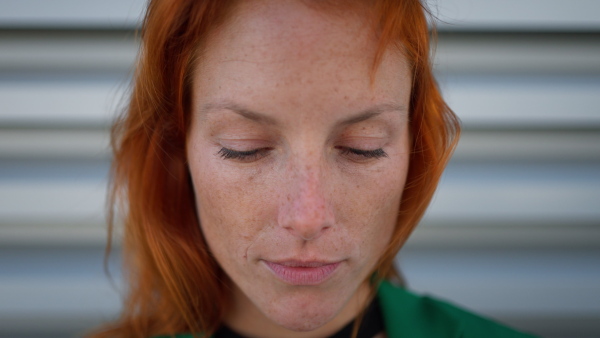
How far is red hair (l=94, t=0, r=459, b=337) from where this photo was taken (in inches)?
43.3

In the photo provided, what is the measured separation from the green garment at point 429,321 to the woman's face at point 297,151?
277 millimetres

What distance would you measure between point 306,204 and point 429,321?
0.67 metres

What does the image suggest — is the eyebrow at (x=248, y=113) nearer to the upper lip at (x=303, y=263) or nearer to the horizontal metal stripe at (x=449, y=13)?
the upper lip at (x=303, y=263)

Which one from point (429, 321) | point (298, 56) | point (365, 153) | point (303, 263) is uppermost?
point (298, 56)

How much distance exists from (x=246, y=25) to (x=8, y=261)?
1512 mm

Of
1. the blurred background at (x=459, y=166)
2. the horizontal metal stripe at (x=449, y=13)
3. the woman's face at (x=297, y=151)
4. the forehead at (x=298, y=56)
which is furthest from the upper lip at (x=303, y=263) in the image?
the horizontal metal stripe at (x=449, y=13)

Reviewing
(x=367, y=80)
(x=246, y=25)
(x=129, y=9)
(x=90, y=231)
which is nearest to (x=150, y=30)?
(x=246, y=25)

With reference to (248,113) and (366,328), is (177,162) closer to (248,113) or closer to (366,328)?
(248,113)

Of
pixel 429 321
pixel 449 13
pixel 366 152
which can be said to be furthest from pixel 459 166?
pixel 366 152

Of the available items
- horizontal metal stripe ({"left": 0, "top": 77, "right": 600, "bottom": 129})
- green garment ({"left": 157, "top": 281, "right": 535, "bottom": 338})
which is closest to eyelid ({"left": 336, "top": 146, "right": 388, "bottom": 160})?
green garment ({"left": 157, "top": 281, "right": 535, "bottom": 338})

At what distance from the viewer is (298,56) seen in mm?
1006

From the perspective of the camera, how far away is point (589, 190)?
1.86 meters

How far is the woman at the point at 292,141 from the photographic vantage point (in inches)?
39.8

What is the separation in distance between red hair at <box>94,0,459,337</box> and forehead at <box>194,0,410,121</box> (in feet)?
0.16
